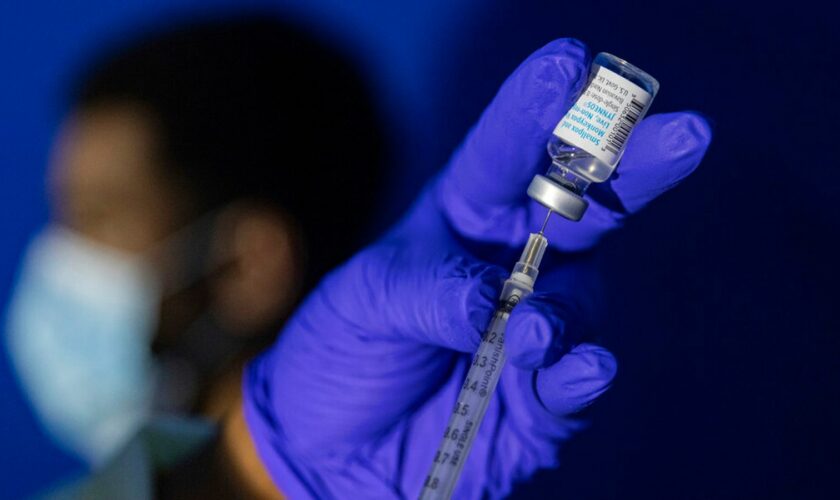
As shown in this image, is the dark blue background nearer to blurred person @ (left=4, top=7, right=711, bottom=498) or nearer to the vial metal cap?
blurred person @ (left=4, top=7, right=711, bottom=498)

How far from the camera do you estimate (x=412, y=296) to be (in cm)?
83

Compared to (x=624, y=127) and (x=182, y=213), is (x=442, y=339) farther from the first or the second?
(x=182, y=213)

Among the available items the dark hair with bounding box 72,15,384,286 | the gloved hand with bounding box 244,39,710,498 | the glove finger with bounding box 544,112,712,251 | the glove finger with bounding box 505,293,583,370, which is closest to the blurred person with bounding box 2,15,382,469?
the dark hair with bounding box 72,15,384,286

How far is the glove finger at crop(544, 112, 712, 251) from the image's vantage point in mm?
753

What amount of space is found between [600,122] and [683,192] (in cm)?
60

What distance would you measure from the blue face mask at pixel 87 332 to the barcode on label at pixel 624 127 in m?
0.85

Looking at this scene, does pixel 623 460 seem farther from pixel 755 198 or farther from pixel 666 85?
pixel 666 85

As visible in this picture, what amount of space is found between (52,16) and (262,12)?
397 millimetres

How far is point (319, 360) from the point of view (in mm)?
941

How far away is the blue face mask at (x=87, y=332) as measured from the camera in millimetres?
1263

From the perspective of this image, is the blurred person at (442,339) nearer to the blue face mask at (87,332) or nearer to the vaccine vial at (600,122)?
the vaccine vial at (600,122)

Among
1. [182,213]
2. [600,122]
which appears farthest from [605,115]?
[182,213]

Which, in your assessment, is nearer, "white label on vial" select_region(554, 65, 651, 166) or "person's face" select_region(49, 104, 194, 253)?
"white label on vial" select_region(554, 65, 651, 166)

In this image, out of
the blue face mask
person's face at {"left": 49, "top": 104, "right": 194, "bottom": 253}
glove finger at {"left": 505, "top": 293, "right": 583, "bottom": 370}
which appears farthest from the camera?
the blue face mask
